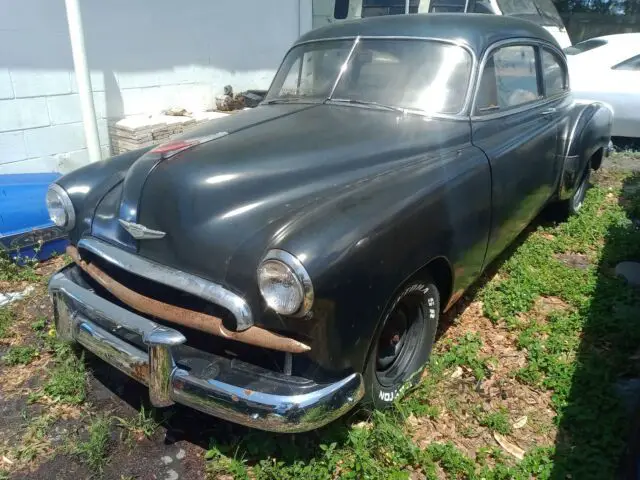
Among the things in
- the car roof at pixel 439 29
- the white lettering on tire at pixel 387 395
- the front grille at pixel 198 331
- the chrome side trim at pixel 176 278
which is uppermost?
the car roof at pixel 439 29

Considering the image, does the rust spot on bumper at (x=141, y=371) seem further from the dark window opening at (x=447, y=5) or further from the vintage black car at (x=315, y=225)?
the dark window opening at (x=447, y=5)

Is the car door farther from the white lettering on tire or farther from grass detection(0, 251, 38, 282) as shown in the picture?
grass detection(0, 251, 38, 282)

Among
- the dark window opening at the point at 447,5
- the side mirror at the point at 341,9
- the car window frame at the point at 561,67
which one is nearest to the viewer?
the car window frame at the point at 561,67

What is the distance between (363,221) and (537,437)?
4.40ft

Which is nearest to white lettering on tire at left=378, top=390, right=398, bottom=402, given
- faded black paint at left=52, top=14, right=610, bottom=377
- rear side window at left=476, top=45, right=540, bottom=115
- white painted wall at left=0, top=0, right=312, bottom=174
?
faded black paint at left=52, top=14, right=610, bottom=377

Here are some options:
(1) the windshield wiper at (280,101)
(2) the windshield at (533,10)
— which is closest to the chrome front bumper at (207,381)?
(1) the windshield wiper at (280,101)

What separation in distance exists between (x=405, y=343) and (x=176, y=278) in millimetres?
1196

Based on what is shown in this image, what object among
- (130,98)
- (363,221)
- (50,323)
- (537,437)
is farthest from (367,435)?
(130,98)

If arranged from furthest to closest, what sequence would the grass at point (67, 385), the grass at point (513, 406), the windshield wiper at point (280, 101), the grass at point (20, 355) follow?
1. the windshield wiper at point (280, 101)
2. the grass at point (20, 355)
3. the grass at point (67, 385)
4. the grass at point (513, 406)

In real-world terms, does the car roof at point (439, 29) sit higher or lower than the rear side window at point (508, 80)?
higher

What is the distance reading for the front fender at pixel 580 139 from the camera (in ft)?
13.3

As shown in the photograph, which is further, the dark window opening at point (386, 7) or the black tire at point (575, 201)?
the dark window opening at point (386, 7)

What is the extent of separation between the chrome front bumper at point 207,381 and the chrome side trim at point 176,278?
0.19m

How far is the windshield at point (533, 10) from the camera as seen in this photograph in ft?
25.5
